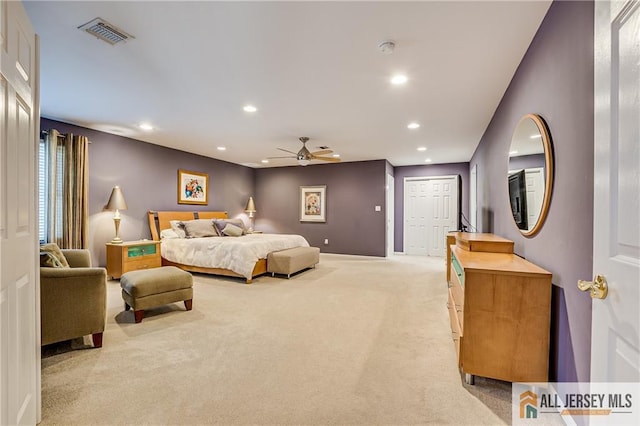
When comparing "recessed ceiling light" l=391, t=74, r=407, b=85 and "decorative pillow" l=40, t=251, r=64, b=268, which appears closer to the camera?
"decorative pillow" l=40, t=251, r=64, b=268

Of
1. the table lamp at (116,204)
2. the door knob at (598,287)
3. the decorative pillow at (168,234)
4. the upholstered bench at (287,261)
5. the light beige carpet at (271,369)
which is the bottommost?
the light beige carpet at (271,369)

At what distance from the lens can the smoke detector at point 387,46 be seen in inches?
89.3

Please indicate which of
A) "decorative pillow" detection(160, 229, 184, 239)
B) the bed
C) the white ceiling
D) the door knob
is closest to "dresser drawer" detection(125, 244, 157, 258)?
the bed

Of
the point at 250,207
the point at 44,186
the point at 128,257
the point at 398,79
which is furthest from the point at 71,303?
the point at 250,207

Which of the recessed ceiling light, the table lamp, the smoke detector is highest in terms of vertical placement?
the recessed ceiling light

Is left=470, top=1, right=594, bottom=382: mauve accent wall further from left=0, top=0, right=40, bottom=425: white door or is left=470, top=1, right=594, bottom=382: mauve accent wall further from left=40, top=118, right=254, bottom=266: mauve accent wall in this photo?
left=40, top=118, right=254, bottom=266: mauve accent wall

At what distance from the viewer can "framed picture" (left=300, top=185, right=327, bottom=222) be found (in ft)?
26.0

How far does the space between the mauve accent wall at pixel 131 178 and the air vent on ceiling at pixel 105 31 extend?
3022 millimetres

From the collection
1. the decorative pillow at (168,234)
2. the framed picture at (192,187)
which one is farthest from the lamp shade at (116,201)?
the framed picture at (192,187)

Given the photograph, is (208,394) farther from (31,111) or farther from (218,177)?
(218,177)

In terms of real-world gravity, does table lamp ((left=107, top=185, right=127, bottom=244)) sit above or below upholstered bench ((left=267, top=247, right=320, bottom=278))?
above

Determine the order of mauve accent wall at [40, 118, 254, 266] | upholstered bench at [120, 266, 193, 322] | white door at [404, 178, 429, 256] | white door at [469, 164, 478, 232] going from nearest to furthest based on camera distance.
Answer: upholstered bench at [120, 266, 193, 322] → mauve accent wall at [40, 118, 254, 266] → white door at [469, 164, 478, 232] → white door at [404, 178, 429, 256]

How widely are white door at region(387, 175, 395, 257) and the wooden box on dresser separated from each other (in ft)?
18.9

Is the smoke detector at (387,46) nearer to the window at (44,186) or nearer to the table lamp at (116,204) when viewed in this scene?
the table lamp at (116,204)
